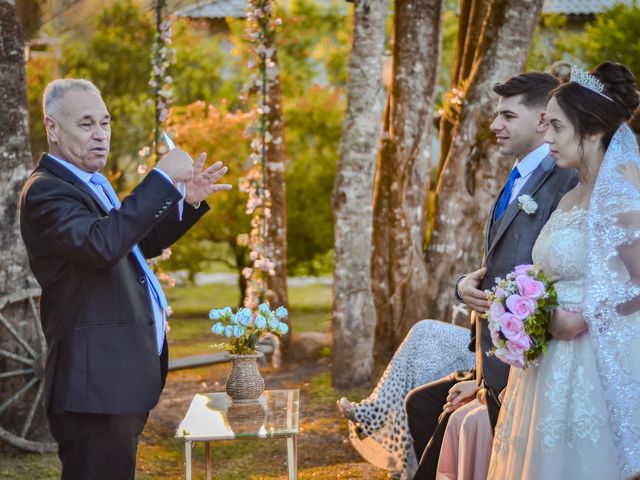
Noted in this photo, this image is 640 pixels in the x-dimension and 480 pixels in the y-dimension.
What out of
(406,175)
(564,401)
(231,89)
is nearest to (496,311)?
(564,401)

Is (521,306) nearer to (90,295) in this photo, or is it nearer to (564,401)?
(564,401)

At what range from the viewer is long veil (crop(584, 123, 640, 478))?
10.1ft

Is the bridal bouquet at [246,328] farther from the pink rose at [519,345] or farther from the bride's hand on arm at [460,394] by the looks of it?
the pink rose at [519,345]

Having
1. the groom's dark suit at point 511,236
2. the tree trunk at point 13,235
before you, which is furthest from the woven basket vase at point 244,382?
the tree trunk at point 13,235

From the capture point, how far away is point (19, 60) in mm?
5695

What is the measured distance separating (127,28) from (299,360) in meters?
6.30

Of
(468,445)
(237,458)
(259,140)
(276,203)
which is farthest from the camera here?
(276,203)

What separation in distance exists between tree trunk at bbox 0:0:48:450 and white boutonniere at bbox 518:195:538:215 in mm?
3165

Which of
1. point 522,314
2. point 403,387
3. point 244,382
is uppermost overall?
point 522,314

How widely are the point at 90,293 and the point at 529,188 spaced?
6.00ft

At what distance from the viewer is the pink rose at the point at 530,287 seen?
3.15m

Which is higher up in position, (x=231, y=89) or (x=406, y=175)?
Result: (x=231, y=89)

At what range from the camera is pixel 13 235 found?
5582 mm

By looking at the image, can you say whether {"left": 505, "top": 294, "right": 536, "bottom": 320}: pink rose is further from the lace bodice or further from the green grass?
the green grass
